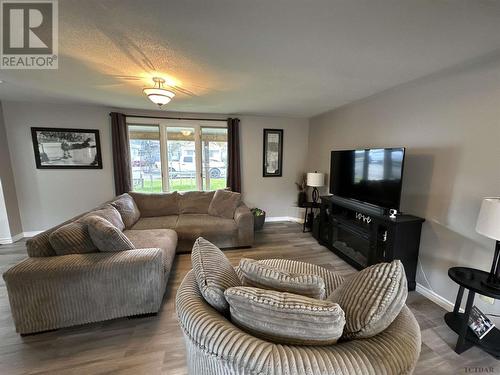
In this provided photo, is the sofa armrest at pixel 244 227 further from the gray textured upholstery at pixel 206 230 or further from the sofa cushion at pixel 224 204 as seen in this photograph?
the sofa cushion at pixel 224 204

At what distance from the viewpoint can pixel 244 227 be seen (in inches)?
129

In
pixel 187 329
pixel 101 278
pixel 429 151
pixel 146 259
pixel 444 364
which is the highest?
pixel 429 151

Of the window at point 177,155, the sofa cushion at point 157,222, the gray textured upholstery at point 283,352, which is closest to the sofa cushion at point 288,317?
the gray textured upholstery at point 283,352

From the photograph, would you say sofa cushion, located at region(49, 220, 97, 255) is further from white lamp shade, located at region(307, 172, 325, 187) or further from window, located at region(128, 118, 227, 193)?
white lamp shade, located at region(307, 172, 325, 187)

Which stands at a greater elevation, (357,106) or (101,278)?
(357,106)

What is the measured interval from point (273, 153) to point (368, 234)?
8.70ft

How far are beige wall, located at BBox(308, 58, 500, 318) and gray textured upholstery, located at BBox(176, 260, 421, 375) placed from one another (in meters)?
1.67

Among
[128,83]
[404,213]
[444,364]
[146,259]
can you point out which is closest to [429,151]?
[404,213]

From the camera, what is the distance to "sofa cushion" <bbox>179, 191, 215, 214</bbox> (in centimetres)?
365

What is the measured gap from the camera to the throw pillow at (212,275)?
0.95 m

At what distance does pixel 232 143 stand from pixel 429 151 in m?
3.12

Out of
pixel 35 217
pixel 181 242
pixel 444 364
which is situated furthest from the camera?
pixel 35 217

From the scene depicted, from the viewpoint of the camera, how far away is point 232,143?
4246mm

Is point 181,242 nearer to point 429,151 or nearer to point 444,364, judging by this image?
point 444,364
